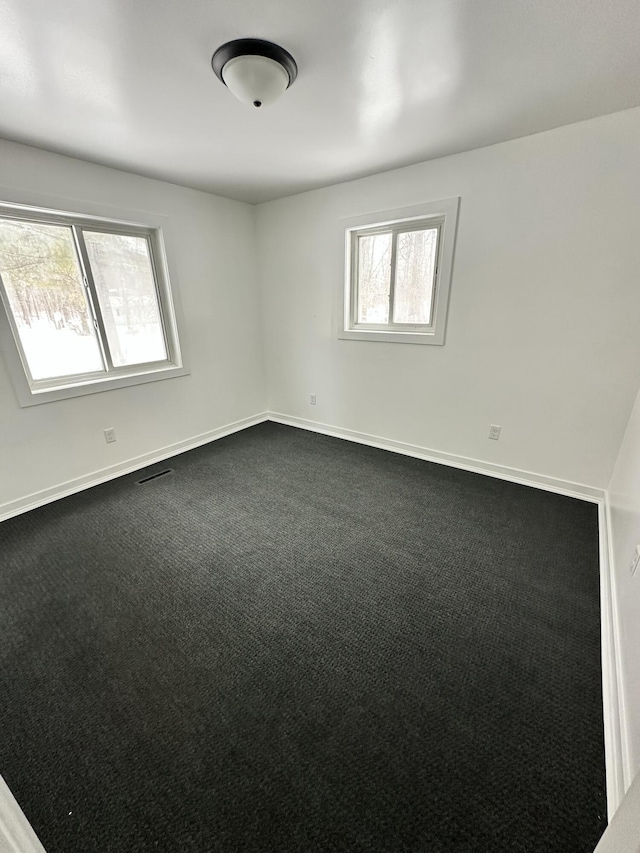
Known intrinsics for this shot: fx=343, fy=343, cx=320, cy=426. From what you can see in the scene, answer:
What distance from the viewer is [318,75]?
153 centimetres

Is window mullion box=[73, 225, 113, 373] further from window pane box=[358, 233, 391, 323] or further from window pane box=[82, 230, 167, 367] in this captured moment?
window pane box=[358, 233, 391, 323]

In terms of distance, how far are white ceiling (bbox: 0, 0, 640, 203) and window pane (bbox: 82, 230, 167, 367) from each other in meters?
0.60

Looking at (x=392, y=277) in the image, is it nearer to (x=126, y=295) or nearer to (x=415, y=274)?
(x=415, y=274)

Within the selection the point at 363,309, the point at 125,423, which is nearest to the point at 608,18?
the point at 363,309

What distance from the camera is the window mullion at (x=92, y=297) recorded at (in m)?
2.56

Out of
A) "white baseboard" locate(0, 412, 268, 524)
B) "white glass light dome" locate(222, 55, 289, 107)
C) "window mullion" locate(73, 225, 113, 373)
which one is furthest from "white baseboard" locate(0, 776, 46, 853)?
"window mullion" locate(73, 225, 113, 373)

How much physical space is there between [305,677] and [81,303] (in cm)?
294

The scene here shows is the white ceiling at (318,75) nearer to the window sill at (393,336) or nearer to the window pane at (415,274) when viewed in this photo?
the window pane at (415,274)

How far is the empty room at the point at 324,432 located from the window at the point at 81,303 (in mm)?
21

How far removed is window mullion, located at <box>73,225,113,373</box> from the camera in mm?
2559

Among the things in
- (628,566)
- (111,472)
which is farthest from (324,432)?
(628,566)

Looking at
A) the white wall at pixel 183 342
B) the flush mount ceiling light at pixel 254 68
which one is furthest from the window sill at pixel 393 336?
the flush mount ceiling light at pixel 254 68

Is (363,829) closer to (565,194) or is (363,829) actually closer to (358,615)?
(358,615)

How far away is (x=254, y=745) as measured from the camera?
1152 millimetres
